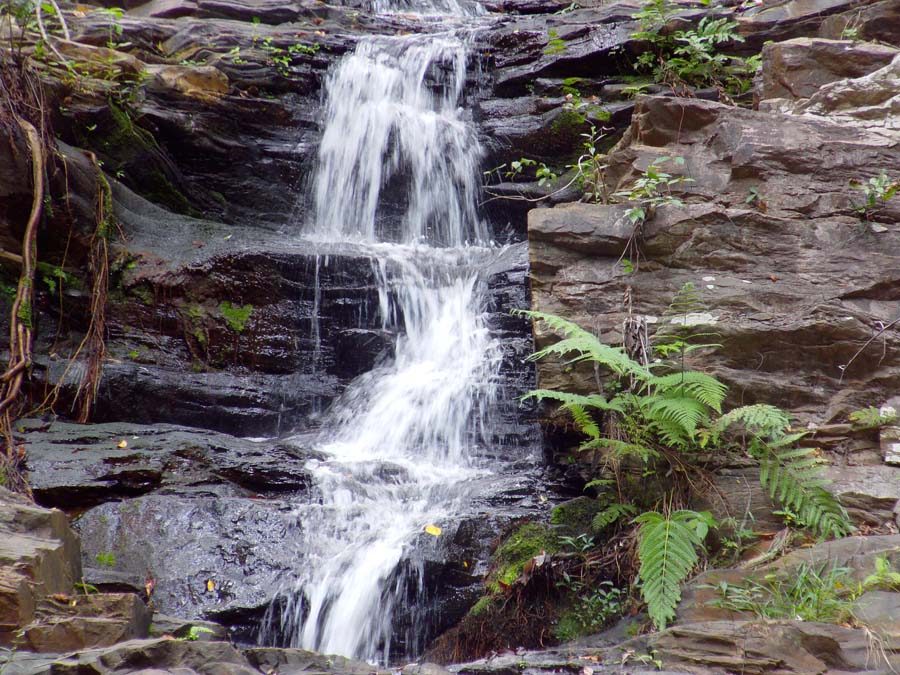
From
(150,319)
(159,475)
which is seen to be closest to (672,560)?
(159,475)

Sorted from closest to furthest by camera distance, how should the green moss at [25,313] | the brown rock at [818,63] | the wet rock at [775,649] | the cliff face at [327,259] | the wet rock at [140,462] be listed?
the wet rock at [775,649], the cliff face at [327,259], the wet rock at [140,462], the green moss at [25,313], the brown rock at [818,63]

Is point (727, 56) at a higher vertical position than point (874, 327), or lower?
higher

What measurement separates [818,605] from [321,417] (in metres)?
4.84

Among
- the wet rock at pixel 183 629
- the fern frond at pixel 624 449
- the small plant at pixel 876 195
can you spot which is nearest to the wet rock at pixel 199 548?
the wet rock at pixel 183 629

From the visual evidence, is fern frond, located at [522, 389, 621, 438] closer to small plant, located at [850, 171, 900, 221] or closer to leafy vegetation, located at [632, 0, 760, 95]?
small plant, located at [850, 171, 900, 221]

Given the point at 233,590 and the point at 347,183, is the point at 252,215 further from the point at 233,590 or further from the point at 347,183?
the point at 233,590

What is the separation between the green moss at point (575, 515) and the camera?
471 cm

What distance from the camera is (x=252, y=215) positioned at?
9531 millimetres

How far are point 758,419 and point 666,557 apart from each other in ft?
3.24

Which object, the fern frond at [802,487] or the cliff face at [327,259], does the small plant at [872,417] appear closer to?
the cliff face at [327,259]

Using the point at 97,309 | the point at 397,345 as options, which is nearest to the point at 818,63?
the point at 397,345

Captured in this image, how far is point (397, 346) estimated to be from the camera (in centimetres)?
759

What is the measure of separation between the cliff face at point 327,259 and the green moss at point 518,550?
13 cm

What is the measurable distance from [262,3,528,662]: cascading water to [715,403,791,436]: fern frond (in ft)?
6.43
